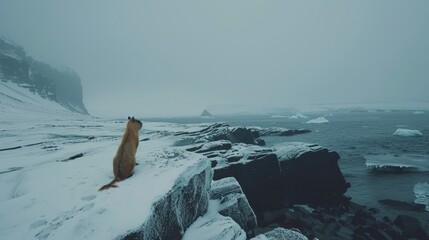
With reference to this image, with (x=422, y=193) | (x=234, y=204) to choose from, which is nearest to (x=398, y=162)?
(x=422, y=193)

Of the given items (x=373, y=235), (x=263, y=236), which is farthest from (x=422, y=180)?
(x=263, y=236)

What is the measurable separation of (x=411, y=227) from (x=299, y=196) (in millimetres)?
6088

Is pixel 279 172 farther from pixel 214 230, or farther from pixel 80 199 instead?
pixel 80 199

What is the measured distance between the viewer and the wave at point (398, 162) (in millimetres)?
21641

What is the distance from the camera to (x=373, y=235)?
440 inches

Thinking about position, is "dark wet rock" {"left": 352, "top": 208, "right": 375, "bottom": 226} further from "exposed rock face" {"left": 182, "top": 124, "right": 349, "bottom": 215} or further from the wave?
the wave

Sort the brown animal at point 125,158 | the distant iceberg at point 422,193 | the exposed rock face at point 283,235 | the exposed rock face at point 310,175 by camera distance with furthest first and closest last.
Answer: the exposed rock face at point 310,175, the distant iceberg at point 422,193, the brown animal at point 125,158, the exposed rock face at point 283,235

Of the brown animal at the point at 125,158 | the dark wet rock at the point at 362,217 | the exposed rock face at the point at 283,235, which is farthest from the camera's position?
the dark wet rock at the point at 362,217

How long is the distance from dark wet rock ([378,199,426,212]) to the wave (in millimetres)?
7254

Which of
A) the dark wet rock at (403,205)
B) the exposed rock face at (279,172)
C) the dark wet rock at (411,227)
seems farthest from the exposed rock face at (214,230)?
the dark wet rock at (403,205)

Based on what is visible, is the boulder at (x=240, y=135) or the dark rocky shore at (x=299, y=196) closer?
the dark rocky shore at (x=299, y=196)

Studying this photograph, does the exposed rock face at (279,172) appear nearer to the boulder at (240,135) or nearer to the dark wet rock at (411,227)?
the dark wet rock at (411,227)

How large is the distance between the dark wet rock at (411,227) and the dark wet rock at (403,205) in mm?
2467

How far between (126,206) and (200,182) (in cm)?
259
